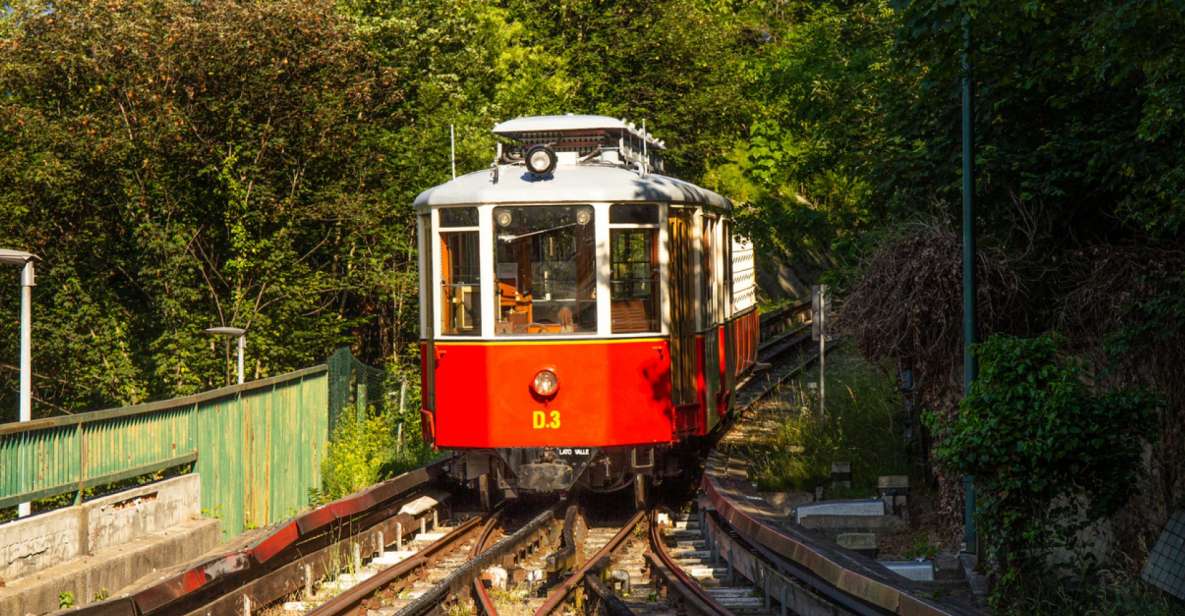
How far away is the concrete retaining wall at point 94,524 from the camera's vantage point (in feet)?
31.6

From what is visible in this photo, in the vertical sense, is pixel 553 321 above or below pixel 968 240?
below

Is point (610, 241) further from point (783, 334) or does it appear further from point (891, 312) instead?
point (783, 334)

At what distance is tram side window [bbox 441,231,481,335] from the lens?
12836 mm

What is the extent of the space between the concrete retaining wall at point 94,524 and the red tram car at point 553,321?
2.34m

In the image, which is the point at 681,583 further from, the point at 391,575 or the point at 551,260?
the point at 551,260

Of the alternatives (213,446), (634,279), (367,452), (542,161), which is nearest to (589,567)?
(634,279)

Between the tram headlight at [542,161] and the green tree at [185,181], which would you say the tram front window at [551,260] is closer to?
the tram headlight at [542,161]

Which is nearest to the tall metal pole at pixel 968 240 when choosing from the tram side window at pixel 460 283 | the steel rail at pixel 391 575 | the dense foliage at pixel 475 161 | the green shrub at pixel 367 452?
the dense foliage at pixel 475 161

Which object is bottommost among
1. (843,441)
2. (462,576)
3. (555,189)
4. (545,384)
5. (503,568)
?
(503,568)

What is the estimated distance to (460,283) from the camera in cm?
1293

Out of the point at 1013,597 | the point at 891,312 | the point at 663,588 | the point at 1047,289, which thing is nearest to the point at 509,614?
the point at 663,588

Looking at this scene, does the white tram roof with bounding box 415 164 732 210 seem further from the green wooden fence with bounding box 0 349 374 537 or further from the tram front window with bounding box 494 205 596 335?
the green wooden fence with bounding box 0 349 374 537

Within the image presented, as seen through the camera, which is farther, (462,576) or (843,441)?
(843,441)

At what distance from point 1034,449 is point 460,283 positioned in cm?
604
